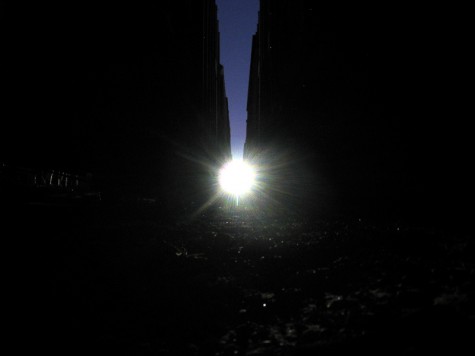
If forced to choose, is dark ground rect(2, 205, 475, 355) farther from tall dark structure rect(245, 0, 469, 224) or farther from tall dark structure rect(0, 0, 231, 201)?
tall dark structure rect(0, 0, 231, 201)

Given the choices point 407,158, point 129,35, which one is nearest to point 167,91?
point 129,35

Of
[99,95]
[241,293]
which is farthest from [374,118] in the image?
[99,95]

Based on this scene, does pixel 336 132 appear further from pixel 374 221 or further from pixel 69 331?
pixel 69 331

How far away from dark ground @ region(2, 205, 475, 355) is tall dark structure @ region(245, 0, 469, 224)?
4.62 feet

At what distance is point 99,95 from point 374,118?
9889 mm

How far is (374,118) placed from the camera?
25.0 feet

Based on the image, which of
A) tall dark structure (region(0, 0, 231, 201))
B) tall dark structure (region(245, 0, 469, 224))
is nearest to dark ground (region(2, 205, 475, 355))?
tall dark structure (region(245, 0, 469, 224))

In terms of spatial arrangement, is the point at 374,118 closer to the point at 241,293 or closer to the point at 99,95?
the point at 241,293

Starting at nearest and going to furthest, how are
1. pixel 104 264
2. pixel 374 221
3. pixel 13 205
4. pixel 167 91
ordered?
pixel 104 264
pixel 374 221
pixel 13 205
pixel 167 91

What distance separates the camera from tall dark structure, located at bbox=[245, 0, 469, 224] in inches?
222

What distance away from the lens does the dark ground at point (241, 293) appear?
2125 mm

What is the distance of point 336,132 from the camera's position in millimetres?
9523

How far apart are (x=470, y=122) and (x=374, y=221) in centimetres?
202

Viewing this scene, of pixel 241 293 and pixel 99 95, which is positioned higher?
pixel 99 95
